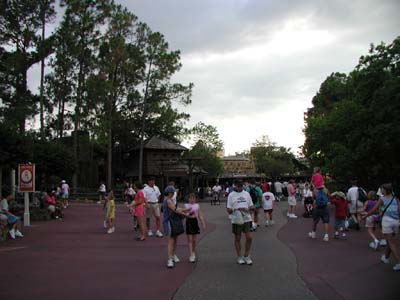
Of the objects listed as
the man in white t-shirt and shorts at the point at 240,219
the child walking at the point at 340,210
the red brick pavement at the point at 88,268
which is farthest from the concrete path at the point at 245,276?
the child walking at the point at 340,210

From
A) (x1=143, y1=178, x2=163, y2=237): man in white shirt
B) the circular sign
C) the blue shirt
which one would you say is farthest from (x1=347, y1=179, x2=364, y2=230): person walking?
the circular sign

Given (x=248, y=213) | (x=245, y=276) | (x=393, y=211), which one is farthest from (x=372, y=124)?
(x=245, y=276)

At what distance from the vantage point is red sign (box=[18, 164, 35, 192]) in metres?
18.3

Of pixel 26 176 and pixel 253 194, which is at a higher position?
pixel 26 176

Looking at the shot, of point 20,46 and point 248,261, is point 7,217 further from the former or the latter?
point 20,46

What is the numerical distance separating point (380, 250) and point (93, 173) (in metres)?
42.0

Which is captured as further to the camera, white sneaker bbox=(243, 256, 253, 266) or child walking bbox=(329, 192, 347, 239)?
child walking bbox=(329, 192, 347, 239)

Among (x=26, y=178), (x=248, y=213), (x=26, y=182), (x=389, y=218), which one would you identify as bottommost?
(x=389, y=218)

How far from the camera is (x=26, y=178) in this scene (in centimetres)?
1842

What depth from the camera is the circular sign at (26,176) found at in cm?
1838

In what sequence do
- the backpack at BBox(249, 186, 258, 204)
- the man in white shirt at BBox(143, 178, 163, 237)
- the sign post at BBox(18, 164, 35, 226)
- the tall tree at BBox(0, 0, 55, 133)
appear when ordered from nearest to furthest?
1. the man in white shirt at BBox(143, 178, 163, 237)
2. the backpack at BBox(249, 186, 258, 204)
3. the sign post at BBox(18, 164, 35, 226)
4. the tall tree at BBox(0, 0, 55, 133)

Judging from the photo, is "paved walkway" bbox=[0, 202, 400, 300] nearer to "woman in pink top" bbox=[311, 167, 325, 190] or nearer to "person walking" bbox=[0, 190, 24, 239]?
"person walking" bbox=[0, 190, 24, 239]

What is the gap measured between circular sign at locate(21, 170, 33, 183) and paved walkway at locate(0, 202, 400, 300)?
5.00 meters

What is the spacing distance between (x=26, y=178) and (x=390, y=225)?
1455 centimetres
